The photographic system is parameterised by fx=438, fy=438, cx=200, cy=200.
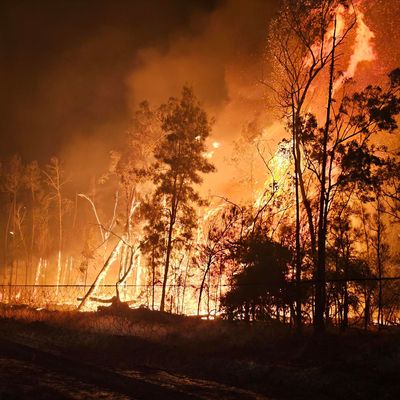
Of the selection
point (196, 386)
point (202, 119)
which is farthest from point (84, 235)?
point (196, 386)

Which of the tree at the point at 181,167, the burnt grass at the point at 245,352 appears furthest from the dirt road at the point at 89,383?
the tree at the point at 181,167

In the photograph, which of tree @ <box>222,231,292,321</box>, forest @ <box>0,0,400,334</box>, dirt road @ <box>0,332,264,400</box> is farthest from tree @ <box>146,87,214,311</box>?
dirt road @ <box>0,332,264,400</box>

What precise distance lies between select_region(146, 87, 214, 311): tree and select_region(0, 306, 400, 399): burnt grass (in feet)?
33.2

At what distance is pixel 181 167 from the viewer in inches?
1195

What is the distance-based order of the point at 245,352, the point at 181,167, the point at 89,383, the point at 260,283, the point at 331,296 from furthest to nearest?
1. the point at 181,167
2. the point at 331,296
3. the point at 260,283
4. the point at 245,352
5. the point at 89,383

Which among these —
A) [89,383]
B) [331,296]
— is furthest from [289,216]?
[89,383]

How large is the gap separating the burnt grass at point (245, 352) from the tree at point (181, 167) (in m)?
10.1

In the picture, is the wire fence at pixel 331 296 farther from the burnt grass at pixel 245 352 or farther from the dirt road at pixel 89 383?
the dirt road at pixel 89 383

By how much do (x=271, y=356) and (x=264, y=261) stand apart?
5.63 meters

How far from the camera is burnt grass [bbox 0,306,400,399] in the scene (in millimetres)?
9695

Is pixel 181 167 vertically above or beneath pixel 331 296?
above

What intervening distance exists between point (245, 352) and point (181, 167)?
1820 centimetres

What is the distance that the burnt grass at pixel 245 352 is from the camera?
970 cm

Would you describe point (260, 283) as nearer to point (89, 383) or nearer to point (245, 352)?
point (245, 352)
